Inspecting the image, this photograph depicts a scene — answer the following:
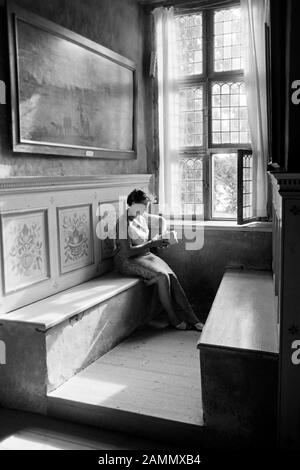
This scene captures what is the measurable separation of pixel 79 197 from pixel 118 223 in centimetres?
60

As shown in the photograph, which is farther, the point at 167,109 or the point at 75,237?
the point at 167,109

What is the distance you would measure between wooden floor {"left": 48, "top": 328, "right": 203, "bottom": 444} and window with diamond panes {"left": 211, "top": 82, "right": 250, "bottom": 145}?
267 cm

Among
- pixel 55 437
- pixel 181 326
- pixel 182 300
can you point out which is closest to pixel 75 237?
pixel 182 300

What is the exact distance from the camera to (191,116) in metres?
5.61

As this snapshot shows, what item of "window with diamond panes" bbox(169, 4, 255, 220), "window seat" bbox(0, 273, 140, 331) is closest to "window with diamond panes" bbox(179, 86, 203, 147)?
"window with diamond panes" bbox(169, 4, 255, 220)

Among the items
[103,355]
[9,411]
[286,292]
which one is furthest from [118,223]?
[286,292]

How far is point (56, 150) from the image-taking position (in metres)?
3.89

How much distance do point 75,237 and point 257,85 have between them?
8.33 ft

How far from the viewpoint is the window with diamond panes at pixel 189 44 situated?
5.51 meters

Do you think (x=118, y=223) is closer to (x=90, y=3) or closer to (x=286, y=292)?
(x=90, y=3)

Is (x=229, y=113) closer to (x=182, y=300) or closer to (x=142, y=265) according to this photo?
(x=142, y=265)
